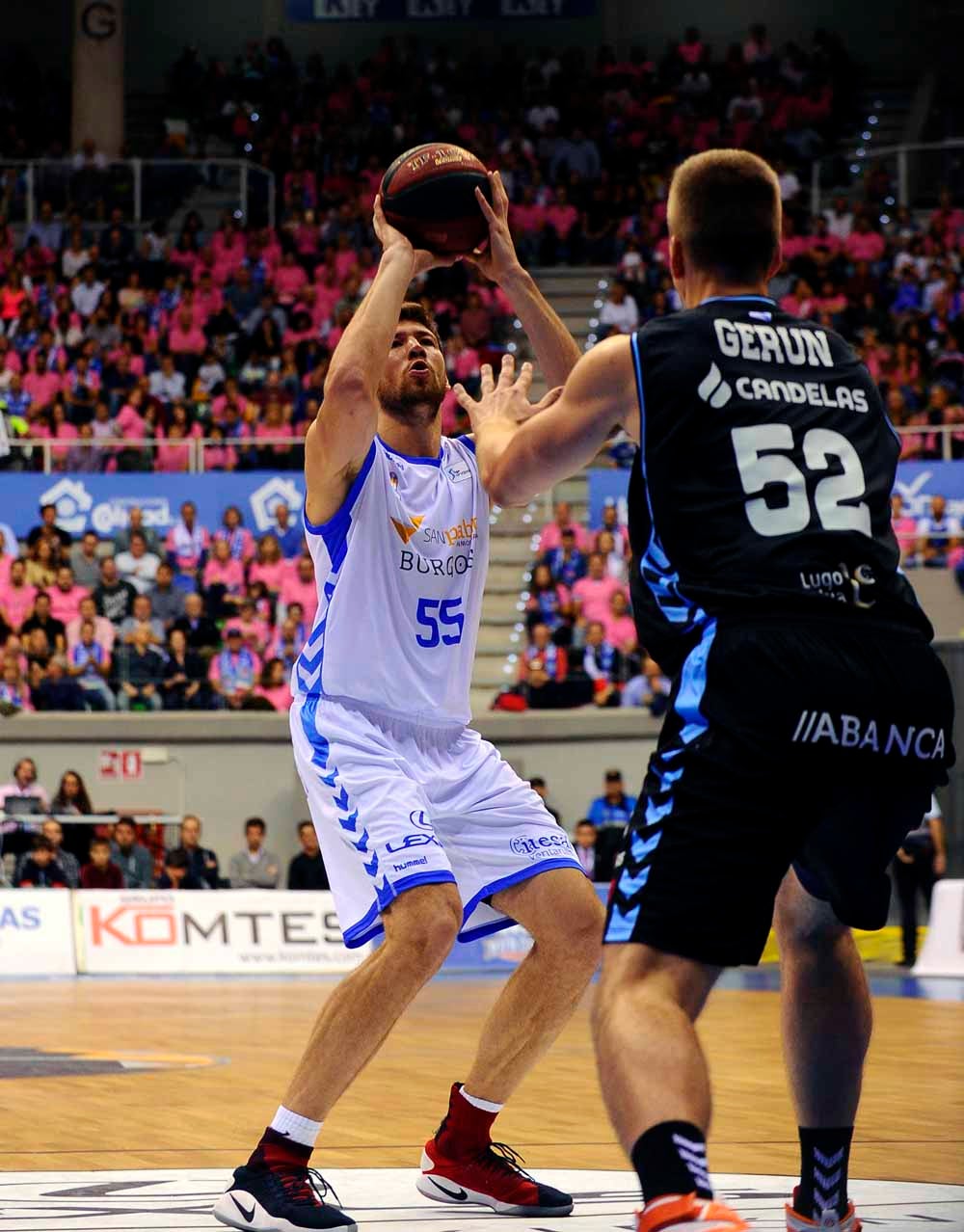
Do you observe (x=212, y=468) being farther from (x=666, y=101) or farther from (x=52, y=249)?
(x=666, y=101)

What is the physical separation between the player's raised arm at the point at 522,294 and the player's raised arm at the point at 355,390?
25cm

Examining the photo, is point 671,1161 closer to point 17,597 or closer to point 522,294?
point 522,294

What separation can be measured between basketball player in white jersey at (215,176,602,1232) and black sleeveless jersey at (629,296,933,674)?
1.55 metres

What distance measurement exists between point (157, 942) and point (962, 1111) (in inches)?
410

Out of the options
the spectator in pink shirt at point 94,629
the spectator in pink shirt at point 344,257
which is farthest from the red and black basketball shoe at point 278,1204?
the spectator in pink shirt at point 344,257

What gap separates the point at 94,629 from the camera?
19.1 meters

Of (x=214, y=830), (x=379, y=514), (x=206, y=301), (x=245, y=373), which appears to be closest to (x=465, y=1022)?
(x=379, y=514)

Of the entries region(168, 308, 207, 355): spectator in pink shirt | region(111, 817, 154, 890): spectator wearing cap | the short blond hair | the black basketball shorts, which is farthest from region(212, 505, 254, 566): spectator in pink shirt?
the black basketball shorts

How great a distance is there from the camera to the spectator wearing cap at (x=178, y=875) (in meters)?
17.1

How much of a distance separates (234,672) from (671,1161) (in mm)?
16035

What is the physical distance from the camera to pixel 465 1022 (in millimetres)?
11758

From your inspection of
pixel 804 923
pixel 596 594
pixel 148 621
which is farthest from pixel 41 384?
pixel 804 923

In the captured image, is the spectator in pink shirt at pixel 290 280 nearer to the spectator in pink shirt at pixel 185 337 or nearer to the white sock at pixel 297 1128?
the spectator in pink shirt at pixel 185 337

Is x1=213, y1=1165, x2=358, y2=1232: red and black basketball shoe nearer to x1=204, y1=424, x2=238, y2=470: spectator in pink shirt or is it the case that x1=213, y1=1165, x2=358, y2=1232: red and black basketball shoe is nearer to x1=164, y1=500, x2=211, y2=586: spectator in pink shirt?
x1=164, y1=500, x2=211, y2=586: spectator in pink shirt
